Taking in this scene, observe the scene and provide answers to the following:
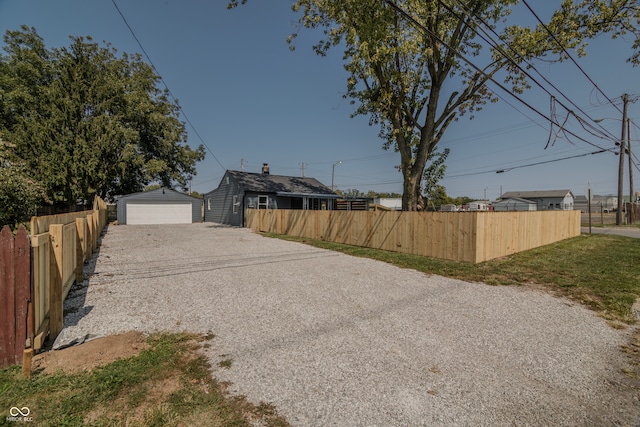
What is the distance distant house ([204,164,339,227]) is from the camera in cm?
2116

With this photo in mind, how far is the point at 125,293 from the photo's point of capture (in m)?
5.27

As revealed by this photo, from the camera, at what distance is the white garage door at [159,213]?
76.1 ft

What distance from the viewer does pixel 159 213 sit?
24078mm

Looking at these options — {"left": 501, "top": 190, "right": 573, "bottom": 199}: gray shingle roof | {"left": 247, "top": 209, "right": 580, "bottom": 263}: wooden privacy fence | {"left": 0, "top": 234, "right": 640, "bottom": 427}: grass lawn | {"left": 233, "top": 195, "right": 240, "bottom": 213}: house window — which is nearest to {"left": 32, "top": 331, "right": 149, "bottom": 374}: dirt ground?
{"left": 0, "top": 234, "right": 640, "bottom": 427}: grass lawn

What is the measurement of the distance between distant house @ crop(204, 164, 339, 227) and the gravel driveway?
1438cm

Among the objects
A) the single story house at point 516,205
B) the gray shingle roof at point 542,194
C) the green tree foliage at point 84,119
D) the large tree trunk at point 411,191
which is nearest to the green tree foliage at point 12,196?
the large tree trunk at point 411,191

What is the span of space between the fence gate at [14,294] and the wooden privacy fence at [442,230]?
29.9 ft

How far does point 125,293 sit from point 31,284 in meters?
2.55

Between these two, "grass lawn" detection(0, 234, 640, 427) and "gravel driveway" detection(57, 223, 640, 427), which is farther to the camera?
"gravel driveway" detection(57, 223, 640, 427)

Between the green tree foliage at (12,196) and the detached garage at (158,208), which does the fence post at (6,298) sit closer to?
the green tree foliage at (12,196)

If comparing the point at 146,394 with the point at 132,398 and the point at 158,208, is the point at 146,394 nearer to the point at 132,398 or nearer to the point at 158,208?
the point at 132,398

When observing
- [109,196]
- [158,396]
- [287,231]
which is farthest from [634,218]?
[109,196]

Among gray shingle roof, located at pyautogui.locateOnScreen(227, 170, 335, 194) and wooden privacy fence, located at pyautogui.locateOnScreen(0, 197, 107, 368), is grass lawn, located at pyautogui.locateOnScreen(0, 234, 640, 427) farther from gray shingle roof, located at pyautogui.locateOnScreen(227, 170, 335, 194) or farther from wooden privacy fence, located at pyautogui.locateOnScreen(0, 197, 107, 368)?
gray shingle roof, located at pyautogui.locateOnScreen(227, 170, 335, 194)

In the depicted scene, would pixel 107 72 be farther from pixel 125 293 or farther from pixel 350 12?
pixel 125 293
